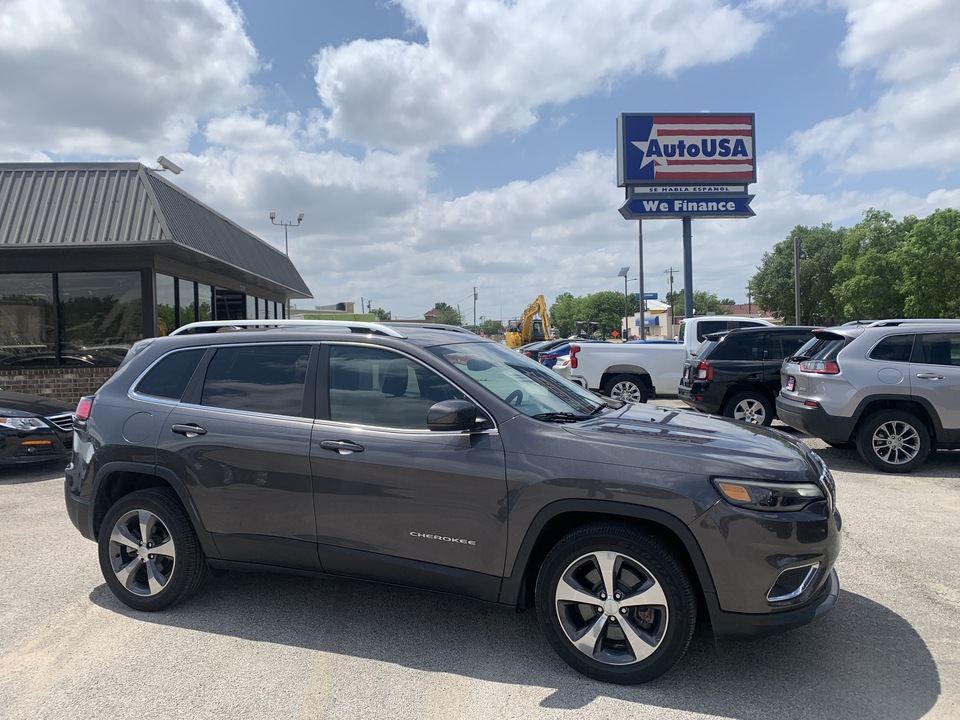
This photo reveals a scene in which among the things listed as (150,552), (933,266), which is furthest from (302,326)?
(933,266)

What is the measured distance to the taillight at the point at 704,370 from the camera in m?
10.3

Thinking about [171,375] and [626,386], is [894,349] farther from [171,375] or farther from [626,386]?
[171,375]

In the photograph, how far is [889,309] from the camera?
46.2 metres

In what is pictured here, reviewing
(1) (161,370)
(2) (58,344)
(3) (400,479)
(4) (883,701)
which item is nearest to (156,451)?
(1) (161,370)

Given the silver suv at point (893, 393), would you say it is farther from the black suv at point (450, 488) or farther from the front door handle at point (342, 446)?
the front door handle at point (342, 446)

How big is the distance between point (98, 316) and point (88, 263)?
3.47 feet

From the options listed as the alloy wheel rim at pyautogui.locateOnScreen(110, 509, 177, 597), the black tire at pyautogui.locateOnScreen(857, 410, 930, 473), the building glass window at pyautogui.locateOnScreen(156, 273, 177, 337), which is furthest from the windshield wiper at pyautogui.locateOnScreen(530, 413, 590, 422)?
the building glass window at pyautogui.locateOnScreen(156, 273, 177, 337)

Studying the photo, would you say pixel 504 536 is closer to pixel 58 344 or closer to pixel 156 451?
pixel 156 451

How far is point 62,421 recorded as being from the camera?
827 cm

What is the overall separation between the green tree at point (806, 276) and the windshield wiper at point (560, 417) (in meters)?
54.6

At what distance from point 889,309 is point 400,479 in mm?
51113

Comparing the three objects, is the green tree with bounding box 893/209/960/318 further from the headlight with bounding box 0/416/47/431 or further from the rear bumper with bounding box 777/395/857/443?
the headlight with bounding box 0/416/47/431

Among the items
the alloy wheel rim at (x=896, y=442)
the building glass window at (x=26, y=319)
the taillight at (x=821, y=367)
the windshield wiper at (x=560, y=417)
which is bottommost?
the alloy wheel rim at (x=896, y=442)

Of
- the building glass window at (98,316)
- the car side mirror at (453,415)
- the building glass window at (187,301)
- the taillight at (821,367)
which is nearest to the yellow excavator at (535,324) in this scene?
the building glass window at (187,301)
